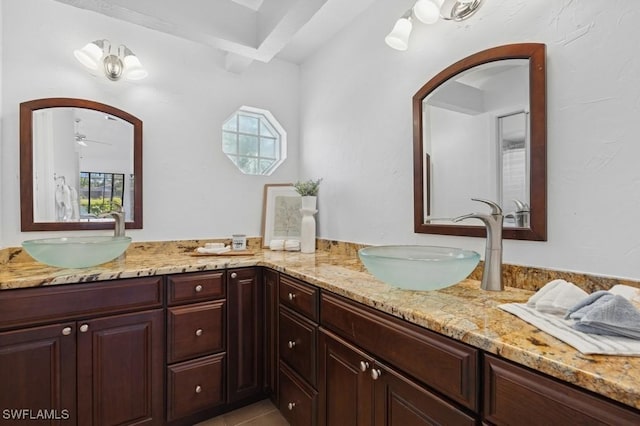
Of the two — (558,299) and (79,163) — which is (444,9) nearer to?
(558,299)

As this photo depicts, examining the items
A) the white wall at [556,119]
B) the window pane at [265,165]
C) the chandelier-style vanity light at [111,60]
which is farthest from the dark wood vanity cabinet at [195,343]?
the chandelier-style vanity light at [111,60]

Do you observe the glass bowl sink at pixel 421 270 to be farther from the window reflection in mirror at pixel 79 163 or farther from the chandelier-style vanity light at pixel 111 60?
the chandelier-style vanity light at pixel 111 60

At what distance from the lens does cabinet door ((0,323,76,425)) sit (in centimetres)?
131

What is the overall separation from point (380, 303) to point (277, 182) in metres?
1.78

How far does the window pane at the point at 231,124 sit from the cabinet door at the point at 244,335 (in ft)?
4.01

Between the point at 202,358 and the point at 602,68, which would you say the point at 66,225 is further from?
the point at 602,68

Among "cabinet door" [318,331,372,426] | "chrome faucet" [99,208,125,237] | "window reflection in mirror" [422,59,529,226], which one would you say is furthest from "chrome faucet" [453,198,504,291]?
"chrome faucet" [99,208,125,237]

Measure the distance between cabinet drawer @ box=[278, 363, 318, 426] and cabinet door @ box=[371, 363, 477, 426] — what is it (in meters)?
0.48

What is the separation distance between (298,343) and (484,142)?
1.32 meters

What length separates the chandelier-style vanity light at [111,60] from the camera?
6.03 ft

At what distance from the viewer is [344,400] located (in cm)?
124

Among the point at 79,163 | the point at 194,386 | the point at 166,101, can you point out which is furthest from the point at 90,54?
the point at 194,386

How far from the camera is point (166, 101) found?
216 centimetres

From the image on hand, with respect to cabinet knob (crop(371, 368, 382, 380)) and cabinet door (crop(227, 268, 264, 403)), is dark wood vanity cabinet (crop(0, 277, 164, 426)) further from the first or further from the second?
cabinet knob (crop(371, 368, 382, 380))
